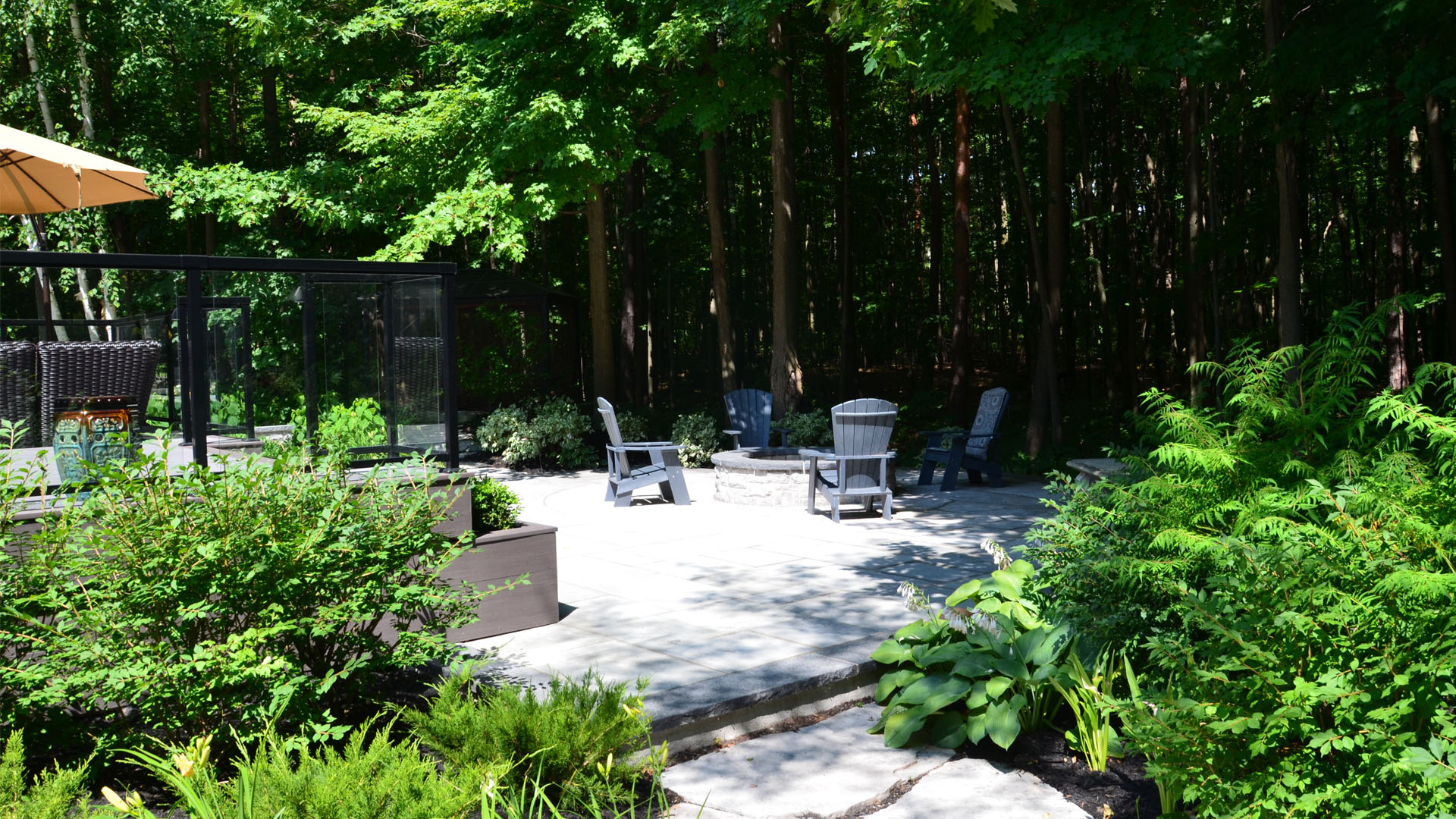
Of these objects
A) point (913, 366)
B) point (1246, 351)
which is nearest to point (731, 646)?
point (1246, 351)

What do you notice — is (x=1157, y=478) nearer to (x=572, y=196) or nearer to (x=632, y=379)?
(x=572, y=196)

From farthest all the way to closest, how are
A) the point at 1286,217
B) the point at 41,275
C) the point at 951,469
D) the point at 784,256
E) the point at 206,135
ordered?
the point at 206,135 → the point at 41,275 → the point at 784,256 → the point at 951,469 → the point at 1286,217

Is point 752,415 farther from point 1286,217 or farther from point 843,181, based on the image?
point 843,181

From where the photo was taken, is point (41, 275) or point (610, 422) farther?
point (41, 275)

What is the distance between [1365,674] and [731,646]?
2.96m

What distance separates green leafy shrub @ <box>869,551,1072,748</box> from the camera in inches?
148

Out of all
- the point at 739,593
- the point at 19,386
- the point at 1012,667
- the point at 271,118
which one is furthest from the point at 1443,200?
the point at 271,118

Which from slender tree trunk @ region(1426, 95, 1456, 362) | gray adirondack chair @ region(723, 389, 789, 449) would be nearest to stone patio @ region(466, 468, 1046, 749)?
gray adirondack chair @ region(723, 389, 789, 449)

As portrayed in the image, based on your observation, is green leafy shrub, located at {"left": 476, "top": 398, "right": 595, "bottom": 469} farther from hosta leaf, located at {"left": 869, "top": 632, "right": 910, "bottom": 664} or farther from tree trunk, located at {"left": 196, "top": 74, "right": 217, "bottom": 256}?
hosta leaf, located at {"left": 869, "top": 632, "right": 910, "bottom": 664}

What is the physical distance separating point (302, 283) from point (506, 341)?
35.6ft

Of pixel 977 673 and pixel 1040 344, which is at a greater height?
pixel 1040 344

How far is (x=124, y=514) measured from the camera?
3059 mm

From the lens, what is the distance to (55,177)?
5.95 meters

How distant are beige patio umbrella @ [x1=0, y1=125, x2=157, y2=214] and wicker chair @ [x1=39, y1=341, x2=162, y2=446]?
2.84 ft
